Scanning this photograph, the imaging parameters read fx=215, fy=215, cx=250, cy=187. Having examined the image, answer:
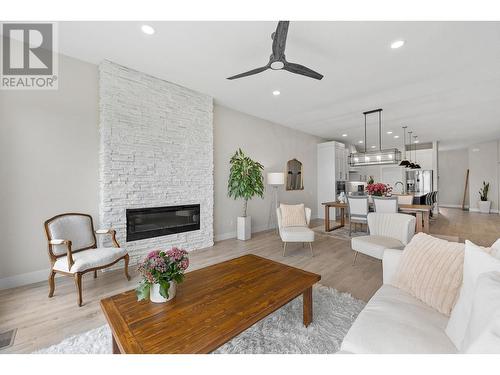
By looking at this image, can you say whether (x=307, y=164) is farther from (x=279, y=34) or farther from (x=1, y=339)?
(x=1, y=339)

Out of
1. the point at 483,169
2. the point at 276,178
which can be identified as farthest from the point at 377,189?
the point at 483,169

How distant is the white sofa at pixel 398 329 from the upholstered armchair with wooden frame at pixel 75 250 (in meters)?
2.42

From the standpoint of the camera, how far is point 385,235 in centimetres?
318

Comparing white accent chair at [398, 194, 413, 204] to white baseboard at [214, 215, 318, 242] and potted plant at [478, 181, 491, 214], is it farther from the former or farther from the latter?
potted plant at [478, 181, 491, 214]

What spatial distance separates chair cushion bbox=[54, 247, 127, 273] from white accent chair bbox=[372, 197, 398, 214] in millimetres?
4618

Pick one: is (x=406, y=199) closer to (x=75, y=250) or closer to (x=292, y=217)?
(x=292, y=217)

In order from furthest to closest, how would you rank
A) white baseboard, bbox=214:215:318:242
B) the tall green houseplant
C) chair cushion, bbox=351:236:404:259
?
white baseboard, bbox=214:215:318:242 < the tall green houseplant < chair cushion, bbox=351:236:404:259

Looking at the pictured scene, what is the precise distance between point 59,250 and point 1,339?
Result: 909 mm

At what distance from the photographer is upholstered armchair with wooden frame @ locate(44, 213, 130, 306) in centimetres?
217

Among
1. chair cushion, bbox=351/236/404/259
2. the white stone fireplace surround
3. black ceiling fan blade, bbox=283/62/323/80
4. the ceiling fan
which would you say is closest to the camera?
the ceiling fan

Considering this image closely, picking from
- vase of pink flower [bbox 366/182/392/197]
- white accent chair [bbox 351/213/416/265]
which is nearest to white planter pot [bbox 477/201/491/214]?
vase of pink flower [bbox 366/182/392/197]

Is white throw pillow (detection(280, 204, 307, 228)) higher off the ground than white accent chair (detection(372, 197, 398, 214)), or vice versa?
white accent chair (detection(372, 197, 398, 214))

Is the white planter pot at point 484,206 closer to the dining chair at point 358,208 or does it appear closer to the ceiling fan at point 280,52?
the dining chair at point 358,208

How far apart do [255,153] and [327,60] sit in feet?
9.15
